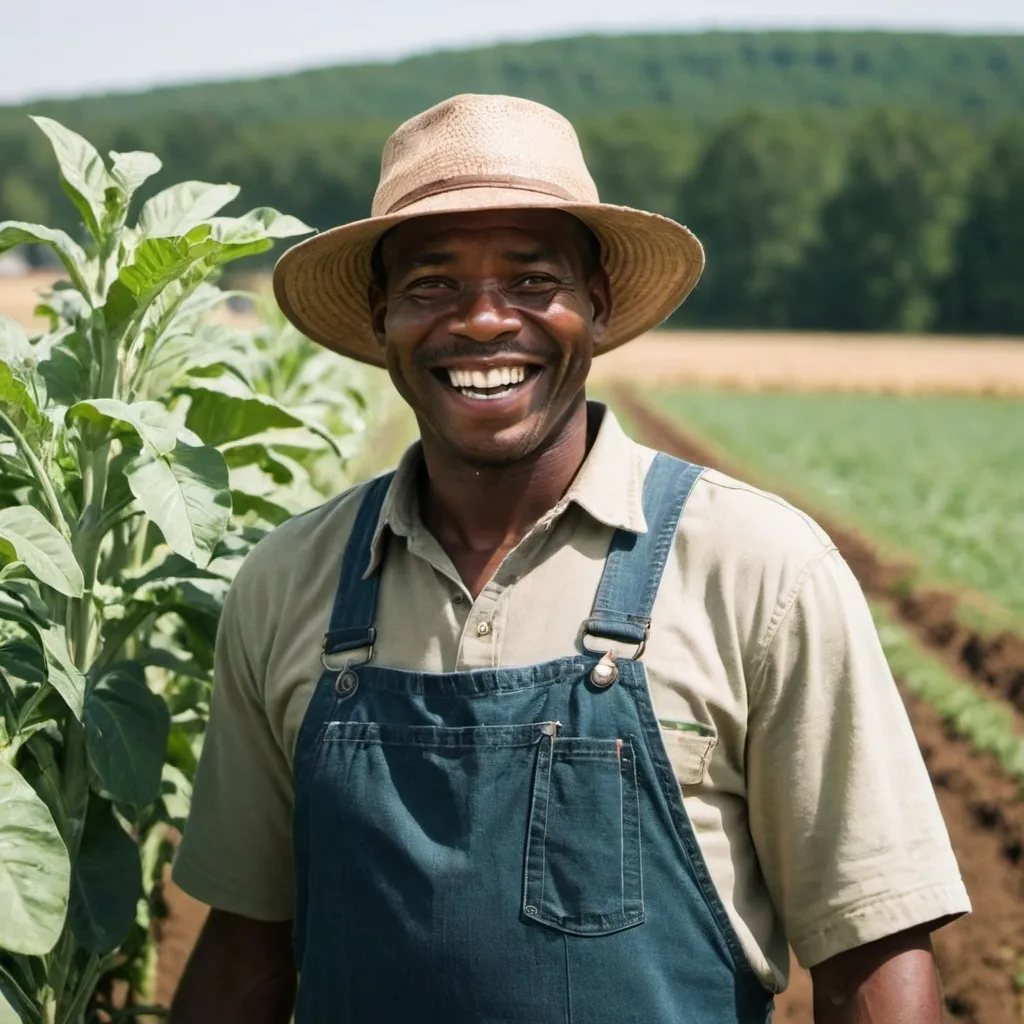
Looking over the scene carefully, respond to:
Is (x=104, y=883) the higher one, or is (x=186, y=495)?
(x=186, y=495)

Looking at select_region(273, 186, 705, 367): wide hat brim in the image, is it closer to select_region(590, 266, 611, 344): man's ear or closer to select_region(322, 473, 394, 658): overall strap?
select_region(590, 266, 611, 344): man's ear

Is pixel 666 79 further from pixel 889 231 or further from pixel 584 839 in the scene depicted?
pixel 584 839

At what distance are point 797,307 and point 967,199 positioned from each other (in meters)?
9.50

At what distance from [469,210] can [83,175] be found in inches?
30.1

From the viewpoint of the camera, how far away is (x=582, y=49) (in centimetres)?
13788

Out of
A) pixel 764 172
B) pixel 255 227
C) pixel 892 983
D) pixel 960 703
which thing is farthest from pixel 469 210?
pixel 764 172

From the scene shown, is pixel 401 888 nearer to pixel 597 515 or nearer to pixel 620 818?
pixel 620 818

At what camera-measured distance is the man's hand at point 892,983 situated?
74.9 inches

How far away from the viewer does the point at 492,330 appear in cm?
218

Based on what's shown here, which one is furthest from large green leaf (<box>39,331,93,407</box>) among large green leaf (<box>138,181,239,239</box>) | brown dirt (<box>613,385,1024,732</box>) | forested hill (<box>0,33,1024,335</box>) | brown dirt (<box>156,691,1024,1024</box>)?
forested hill (<box>0,33,1024,335</box>)

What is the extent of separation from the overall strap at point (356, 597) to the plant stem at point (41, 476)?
0.47 metres

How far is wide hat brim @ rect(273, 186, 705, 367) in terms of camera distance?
2.16 m

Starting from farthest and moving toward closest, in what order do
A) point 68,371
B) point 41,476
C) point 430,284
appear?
point 68,371 → point 41,476 → point 430,284

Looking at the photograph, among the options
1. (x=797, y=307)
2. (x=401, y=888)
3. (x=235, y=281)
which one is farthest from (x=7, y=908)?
(x=797, y=307)
